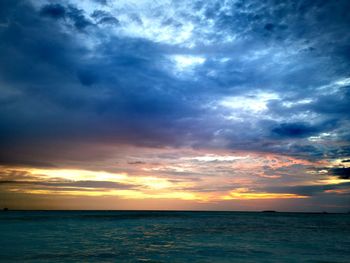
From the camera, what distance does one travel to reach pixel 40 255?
76.9 feet

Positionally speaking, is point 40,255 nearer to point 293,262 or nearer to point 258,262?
point 258,262

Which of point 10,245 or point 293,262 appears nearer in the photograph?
point 293,262

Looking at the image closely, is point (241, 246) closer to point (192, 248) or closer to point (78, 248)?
point (192, 248)

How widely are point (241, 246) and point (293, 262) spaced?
807 centimetres

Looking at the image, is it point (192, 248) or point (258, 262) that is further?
point (192, 248)

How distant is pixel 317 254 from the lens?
25.8m

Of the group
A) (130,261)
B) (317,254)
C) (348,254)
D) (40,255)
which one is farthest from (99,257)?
(348,254)

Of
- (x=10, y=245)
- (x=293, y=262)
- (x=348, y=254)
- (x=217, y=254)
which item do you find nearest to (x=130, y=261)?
(x=217, y=254)

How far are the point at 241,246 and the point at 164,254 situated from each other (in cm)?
935

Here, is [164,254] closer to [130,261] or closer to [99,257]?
[130,261]

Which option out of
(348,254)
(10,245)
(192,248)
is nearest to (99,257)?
(192,248)

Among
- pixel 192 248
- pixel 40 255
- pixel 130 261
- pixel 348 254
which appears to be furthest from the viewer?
pixel 192 248

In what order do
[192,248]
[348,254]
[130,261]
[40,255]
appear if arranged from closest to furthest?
[130,261], [40,255], [348,254], [192,248]

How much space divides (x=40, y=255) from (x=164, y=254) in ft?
33.6
